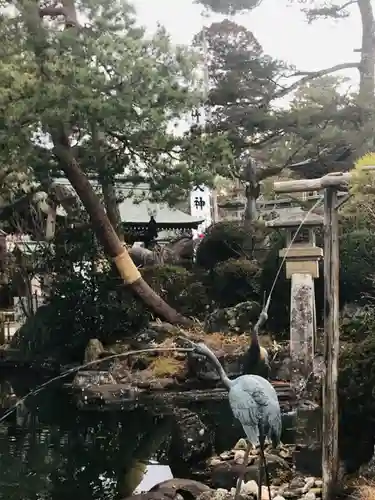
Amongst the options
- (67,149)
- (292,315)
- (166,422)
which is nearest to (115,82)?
(67,149)

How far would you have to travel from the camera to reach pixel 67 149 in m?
9.20

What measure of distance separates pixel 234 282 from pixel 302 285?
269 cm

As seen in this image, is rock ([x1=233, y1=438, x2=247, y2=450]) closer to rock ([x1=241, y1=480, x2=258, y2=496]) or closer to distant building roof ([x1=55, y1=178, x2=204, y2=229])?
rock ([x1=241, y1=480, x2=258, y2=496])

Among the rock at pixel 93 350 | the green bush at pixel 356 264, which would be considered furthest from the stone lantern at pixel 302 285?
the rock at pixel 93 350

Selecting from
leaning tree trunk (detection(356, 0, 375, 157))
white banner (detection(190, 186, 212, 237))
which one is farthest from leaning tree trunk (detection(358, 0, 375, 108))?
white banner (detection(190, 186, 212, 237))

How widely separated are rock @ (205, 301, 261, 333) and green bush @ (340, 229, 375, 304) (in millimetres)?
1375

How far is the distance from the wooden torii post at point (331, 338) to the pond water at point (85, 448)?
1422 mm

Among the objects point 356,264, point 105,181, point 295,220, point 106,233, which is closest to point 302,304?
point 295,220

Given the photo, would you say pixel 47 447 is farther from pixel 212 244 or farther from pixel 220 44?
pixel 220 44

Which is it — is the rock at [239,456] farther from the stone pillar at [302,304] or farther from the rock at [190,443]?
the stone pillar at [302,304]

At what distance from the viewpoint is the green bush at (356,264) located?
8453mm

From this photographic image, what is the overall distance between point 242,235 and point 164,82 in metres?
3.70

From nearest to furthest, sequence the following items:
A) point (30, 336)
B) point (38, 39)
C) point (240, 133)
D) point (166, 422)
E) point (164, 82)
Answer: point (166, 422)
point (38, 39)
point (164, 82)
point (30, 336)
point (240, 133)

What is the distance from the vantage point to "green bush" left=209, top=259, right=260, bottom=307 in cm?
1023
